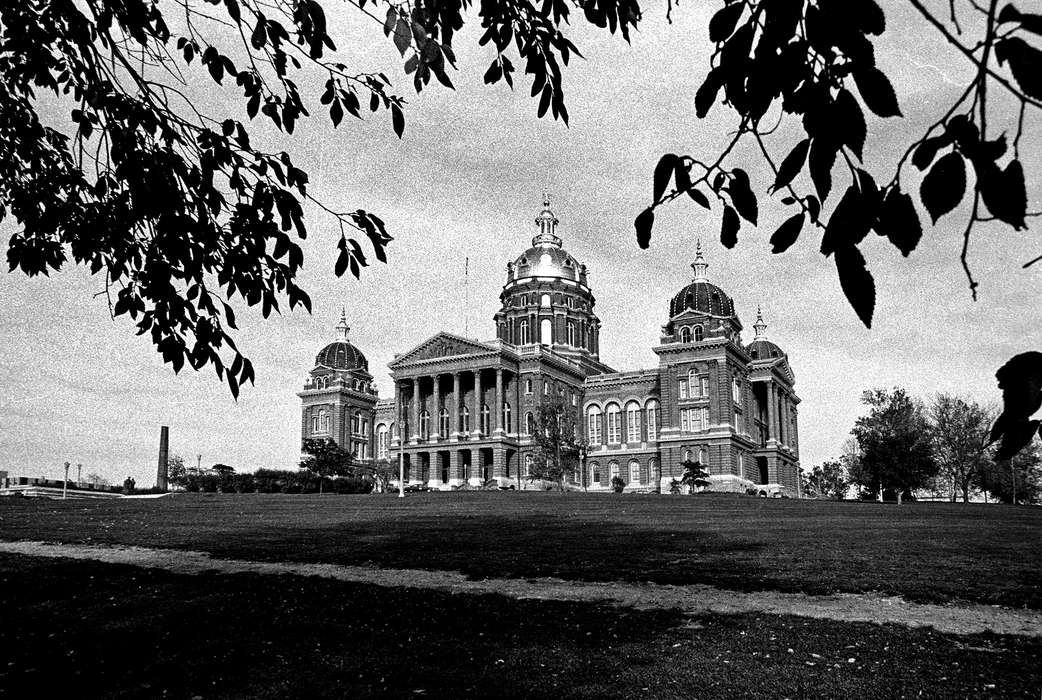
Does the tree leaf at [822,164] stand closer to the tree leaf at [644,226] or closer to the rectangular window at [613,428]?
the tree leaf at [644,226]

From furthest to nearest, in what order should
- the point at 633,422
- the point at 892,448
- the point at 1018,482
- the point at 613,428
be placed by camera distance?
the point at 613,428 < the point at 633,422 < the point at 1018,482 < the point at 892,448

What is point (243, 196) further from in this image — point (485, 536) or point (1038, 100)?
point (485, 536)

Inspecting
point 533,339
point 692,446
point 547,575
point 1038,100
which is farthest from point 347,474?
point 1038,100

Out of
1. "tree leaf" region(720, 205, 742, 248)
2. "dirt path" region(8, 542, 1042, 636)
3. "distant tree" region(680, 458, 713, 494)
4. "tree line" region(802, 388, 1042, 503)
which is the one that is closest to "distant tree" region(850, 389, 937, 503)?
"tree line" region(802, 388, 1042, 503)

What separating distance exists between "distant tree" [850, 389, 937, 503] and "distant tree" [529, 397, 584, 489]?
70.5 ft

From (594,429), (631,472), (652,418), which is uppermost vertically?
(652,418)

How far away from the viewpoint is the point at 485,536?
68.8 ft

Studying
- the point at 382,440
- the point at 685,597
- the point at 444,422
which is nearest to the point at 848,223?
the point at 685,597

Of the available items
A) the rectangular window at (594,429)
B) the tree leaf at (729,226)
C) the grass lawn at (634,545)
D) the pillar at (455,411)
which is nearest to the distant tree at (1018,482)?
the rectangular window at (594,429)

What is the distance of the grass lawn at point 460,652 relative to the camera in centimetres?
720

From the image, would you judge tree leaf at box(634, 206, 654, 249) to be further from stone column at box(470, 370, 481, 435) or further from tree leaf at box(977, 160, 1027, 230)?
stone column at box(470, 370, 481, 435)

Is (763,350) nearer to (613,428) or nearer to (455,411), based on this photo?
(613,428)

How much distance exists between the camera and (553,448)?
65.6 meters

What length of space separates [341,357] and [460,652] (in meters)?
93.0
